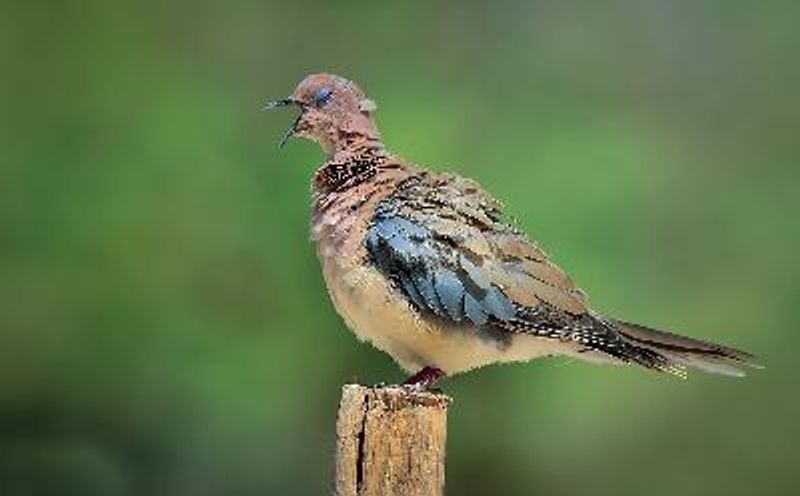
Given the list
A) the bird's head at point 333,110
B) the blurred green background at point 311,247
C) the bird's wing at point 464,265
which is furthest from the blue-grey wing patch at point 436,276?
the blurred green background at point 311,247

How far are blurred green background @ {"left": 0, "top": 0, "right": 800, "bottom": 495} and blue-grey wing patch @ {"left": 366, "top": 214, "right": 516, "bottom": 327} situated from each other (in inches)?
39.8

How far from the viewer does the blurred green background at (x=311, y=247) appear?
9.12ft

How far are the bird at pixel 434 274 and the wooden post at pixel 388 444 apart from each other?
0.15 metres

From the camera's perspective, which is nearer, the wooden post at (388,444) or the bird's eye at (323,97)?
the wooden post at (388,444)

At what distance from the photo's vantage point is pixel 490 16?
2912mm

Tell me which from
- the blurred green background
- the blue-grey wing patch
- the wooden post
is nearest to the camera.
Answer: the wooden post

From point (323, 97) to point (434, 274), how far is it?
0.28 metres

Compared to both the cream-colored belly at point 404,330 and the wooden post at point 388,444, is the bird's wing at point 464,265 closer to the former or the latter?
the cream-colored belly at point 404,330

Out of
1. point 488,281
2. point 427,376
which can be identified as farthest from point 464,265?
point 427,376

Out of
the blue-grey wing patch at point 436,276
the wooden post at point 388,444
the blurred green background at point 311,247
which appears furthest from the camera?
the blurred green background at point 311,247

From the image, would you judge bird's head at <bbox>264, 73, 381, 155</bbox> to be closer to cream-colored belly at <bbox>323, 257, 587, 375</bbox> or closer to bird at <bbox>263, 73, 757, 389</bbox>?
bird at <bbox>263, 73, 757, 389</bbox>

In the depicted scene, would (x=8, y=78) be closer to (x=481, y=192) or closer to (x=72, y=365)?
(x=72, y=365)

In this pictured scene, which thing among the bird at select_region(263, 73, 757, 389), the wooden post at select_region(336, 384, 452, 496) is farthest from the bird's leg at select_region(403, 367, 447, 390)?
the wooden post at select_region(336, 384, 452, 496)

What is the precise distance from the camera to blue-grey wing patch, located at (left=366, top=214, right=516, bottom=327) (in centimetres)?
170
